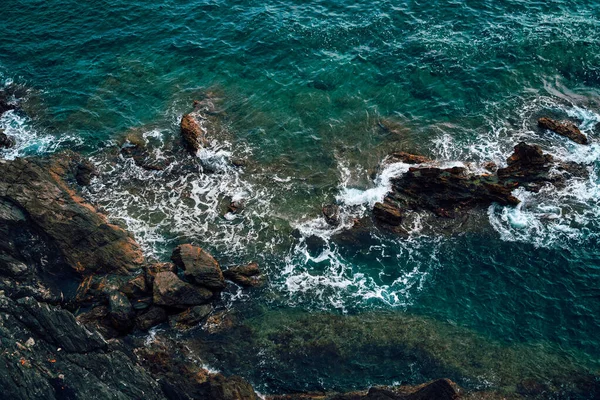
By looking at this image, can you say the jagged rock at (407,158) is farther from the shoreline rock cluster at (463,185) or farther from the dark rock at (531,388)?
the dark rock at (531,388)

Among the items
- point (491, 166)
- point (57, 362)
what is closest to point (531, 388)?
point (491, 166)

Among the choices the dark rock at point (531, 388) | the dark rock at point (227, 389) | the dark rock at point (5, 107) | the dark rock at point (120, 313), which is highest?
the dark rock at point (5, 107)

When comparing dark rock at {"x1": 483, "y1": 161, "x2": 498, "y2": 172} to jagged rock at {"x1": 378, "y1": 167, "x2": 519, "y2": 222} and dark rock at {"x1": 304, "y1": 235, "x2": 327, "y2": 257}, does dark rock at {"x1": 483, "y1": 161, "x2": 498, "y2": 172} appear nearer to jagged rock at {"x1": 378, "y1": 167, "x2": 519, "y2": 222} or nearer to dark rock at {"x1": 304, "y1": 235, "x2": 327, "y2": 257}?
jagged rock at {"x1": 378, "y1": 167, "x2": 519, "y2": 222}

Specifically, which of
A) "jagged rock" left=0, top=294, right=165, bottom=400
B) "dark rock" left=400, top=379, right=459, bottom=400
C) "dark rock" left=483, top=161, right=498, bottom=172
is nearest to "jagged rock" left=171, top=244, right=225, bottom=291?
"jagged rock" left=0, top=294, right=165, bottom=400

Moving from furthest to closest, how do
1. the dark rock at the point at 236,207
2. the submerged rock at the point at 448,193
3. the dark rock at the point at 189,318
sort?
the dark rock at the point at 236,207
the submerged rock at the point at 448,193
the dark rock at the point at 189,318

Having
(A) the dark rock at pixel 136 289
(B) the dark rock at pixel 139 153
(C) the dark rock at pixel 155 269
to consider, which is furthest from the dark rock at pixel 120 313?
(B) the dark rock at pixel 139 153

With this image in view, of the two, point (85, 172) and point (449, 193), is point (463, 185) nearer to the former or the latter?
point (449, 193)

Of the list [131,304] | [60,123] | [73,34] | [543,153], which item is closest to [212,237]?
[131,304]
